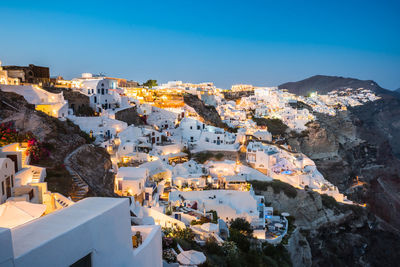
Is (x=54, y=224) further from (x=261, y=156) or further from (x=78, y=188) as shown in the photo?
(x=261, y=156)

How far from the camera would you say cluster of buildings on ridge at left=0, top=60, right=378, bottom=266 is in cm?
379

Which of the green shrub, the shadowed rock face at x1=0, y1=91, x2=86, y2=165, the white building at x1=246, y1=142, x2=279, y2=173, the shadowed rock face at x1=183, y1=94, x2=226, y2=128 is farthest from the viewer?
the shadowed rock face at x1=183, y1=94, x2=226, y2=128

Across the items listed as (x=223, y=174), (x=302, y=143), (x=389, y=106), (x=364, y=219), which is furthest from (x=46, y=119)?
(x=389, y=106)

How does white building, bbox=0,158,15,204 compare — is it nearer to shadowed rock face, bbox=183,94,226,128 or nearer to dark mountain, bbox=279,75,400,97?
shadowed rock face, bbox=183,94,226,128

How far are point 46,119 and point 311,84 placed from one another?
537 ft

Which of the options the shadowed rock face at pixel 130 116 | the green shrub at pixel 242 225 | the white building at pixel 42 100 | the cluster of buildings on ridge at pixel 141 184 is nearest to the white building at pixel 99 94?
the cluster of buildings on ridge at pixel 141 184

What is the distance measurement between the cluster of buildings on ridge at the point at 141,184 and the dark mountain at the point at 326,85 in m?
104

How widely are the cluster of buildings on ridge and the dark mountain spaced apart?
342 feet

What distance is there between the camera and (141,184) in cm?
1930

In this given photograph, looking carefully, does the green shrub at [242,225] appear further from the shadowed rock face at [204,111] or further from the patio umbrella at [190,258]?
the shadowed rock face at [204,111]

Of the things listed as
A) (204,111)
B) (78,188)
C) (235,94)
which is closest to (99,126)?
(78,188)

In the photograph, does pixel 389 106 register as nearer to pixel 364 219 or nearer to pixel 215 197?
pixel 364 219

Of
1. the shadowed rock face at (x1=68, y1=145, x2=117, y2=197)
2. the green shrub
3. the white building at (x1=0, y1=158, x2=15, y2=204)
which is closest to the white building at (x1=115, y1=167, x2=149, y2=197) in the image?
the shadowed rock face at (x1=68, y1=145, x2=117, y2=197)

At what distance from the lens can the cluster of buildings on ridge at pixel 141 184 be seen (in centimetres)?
379
